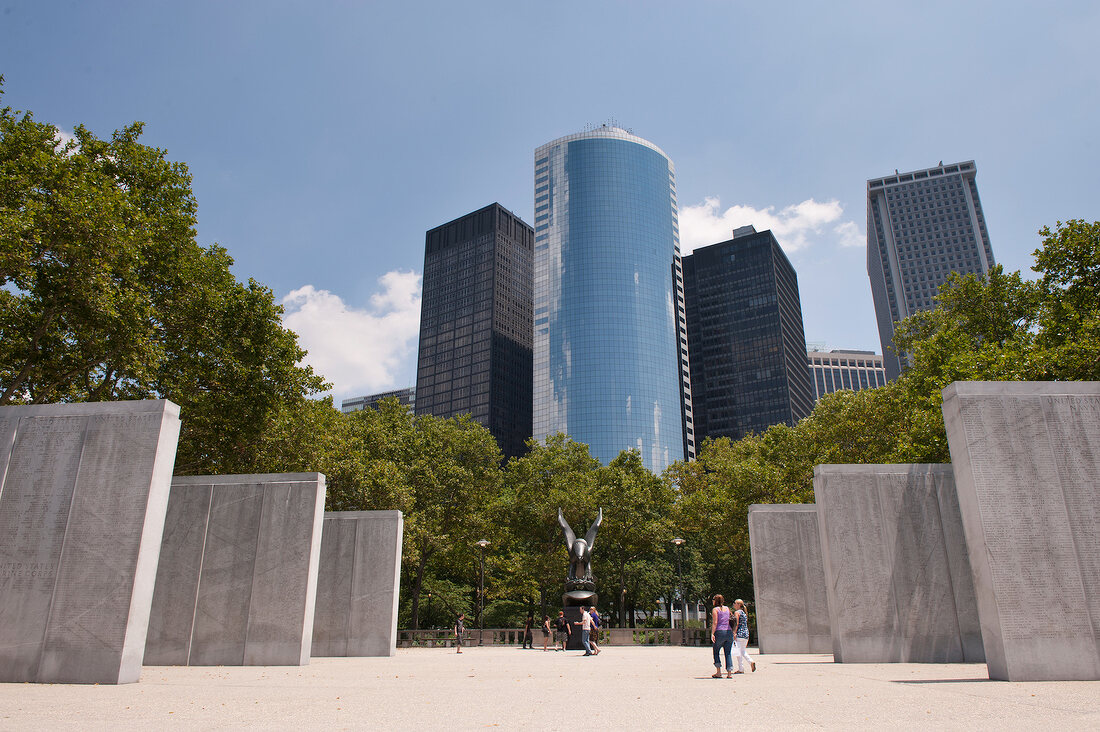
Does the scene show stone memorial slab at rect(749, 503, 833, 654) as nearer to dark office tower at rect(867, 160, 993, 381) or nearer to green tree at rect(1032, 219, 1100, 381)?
green tree at rect(1032, 219, 1100, 381)

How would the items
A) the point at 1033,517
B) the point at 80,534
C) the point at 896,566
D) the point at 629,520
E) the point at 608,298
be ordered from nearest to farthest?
1. the point at 1033,517
2. the point at 80,534
3. the point at 896,566
4. the point at 629,520
5. the point at 608,298

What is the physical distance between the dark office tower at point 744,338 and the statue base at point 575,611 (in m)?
119

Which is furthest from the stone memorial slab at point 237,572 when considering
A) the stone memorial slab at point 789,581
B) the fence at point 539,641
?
the fence at point 539,641

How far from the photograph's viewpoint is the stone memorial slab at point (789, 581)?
69.9 ft

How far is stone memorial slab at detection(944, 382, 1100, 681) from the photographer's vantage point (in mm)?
10617

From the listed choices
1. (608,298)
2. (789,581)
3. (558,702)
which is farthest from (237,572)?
(608,298)

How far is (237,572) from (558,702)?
36.1 ft

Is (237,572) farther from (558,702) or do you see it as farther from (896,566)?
(896,566)

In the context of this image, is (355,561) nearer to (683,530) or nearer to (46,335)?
(46,335)

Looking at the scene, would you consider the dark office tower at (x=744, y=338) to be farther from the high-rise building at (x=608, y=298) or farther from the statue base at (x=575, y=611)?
the statue base at (x=575, y=611)

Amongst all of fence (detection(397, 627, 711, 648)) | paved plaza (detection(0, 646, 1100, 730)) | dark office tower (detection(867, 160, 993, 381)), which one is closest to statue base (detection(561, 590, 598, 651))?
fence (detection(397, 627, 711, 648))

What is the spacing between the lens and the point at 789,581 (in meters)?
21.8

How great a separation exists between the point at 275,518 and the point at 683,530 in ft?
100

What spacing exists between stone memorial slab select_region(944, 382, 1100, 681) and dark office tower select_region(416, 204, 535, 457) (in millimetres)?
128009
